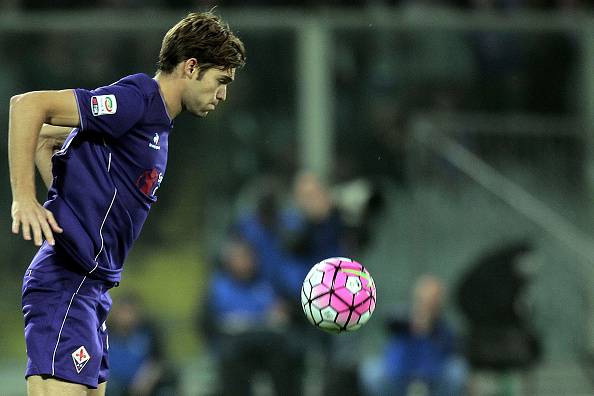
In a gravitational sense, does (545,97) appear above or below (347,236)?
above

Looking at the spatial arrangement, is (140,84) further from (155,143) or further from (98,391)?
(98,391)

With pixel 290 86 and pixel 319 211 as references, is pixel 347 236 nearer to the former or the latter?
pixel 319 211

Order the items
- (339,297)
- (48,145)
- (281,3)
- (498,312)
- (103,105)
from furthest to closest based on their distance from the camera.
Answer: (281,3), (498,312), (339,297), (48,145), (103,105)

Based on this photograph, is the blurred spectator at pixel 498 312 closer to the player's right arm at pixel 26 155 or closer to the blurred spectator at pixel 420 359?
the blurred spectator at pixel 420 359

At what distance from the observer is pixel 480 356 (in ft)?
27.9

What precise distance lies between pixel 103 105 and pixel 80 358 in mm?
999

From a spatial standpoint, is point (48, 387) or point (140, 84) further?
point (140, 84)

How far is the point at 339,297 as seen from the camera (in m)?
4.86

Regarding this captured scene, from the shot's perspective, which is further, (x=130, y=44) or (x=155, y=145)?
(x=130, y=44)

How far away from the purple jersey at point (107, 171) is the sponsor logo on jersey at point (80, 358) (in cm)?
31

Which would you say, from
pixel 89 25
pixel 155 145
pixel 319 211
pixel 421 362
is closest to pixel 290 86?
pixel 319 211

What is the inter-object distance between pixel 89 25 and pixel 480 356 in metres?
4.27

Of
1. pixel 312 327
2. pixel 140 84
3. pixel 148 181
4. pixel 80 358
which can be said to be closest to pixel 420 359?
pixel 312 327

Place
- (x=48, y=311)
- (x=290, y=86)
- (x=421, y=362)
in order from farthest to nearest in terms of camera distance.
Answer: (x=290, y=86)
(x=421, y=362)
(x=48, y=311)
